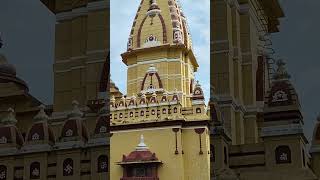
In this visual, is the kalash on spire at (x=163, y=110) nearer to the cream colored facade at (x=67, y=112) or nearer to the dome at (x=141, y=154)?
the dome at (x=141, y=154)

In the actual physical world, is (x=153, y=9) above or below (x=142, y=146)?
above

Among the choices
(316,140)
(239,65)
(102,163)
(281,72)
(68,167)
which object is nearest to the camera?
(102,163)

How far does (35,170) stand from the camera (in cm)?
523

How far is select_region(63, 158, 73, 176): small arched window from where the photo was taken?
16.6 feet

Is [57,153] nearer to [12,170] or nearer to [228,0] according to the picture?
[12,170]

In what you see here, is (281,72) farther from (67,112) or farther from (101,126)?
(67,112)

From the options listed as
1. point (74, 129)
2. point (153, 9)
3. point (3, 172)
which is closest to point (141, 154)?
point (153, 9)

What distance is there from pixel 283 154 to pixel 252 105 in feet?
5.98

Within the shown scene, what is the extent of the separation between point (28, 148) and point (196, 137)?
263 centimetres

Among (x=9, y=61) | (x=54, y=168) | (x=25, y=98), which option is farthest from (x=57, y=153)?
(x=9, y=61)

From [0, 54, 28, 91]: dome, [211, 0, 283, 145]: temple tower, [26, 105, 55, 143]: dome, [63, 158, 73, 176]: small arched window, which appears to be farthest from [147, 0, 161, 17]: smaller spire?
[0, 54, 28, 91]: dome

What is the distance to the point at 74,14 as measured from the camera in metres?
7.07

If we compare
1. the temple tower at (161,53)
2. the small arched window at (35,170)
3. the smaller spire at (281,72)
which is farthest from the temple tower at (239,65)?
the temple tower at (161,53)

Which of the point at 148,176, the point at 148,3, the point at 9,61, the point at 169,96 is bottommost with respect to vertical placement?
the point at 148,176
